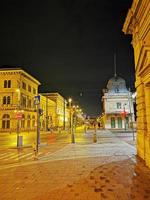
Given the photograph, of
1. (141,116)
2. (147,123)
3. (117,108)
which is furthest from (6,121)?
(147,123)

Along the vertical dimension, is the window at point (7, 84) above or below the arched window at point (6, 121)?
above

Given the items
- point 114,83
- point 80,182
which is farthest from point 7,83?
point 80,182

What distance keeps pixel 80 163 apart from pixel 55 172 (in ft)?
6.66

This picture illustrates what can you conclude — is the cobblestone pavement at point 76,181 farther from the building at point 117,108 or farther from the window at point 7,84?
the building at point 117,108

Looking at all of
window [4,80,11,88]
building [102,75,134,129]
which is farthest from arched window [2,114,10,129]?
building [102,75,134,129]

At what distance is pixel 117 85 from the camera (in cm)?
7169

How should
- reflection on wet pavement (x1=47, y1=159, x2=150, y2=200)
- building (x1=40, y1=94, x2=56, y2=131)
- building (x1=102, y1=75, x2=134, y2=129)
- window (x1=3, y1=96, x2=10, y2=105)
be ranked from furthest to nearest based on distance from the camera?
building (x1=40, y1=94, x2=56, y2=131) < building (x1=102, y1=75, x2=134, y2=129) < window (x1=3, y1=96, x2=10, y2=105) < reflection on wet pavement (x1=47, y1=159, x2=150, y2=200)

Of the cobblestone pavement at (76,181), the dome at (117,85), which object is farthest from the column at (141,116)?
the dome at (117,85)

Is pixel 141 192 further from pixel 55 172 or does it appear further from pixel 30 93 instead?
pixel 30 93

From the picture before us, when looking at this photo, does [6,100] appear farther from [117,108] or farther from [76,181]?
[76,181]

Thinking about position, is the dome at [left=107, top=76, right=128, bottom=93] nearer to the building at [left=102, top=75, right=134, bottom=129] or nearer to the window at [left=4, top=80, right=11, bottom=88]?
the building at [left=102, top=75, right=134, bottom=129]

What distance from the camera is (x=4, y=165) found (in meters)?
10.6

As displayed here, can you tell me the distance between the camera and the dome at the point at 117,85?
232 ft

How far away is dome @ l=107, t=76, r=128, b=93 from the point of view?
70.7m
